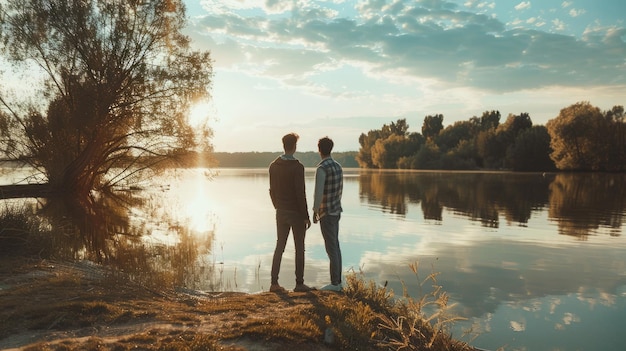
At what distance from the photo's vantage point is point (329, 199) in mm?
7844

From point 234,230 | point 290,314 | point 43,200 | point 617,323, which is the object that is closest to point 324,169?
point 290,314

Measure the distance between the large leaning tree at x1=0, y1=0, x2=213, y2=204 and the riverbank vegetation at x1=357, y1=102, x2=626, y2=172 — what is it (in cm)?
6892

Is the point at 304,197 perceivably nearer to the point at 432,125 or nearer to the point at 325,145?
the point at 325,145

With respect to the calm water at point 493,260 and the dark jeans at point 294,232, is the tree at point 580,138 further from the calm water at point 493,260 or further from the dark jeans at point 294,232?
the dark jeans at point 294,232

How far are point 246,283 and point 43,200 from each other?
2243 cm

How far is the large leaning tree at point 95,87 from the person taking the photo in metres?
25.0

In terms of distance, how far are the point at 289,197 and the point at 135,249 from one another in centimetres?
746

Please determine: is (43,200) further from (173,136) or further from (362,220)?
(362,220)

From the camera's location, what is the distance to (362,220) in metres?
20.8

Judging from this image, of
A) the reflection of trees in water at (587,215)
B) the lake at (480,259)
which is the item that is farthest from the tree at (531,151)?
the lake at (480,259)

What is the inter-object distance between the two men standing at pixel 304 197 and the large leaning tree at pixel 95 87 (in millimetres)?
21013

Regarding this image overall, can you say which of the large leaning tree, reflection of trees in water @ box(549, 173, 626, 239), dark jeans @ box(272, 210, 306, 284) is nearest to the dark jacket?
dark jeans @ box(272, 210, 306, 284)

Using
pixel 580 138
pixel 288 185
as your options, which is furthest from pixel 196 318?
pixel 580 138

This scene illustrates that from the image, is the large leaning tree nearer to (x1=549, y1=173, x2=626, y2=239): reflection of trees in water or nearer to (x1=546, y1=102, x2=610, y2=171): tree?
(x1=549, y1=173, x2=626, y2=239): reflection of trees in water
